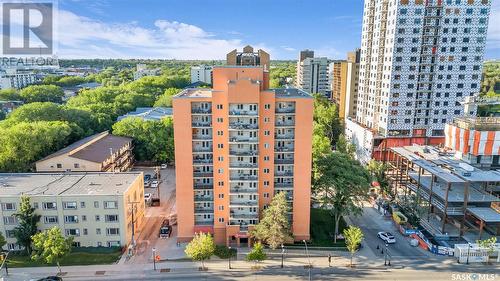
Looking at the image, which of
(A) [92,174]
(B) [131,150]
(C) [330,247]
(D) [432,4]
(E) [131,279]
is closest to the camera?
(E) [131,279]

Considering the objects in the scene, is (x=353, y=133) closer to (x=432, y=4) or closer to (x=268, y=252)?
(x=432, y=4)

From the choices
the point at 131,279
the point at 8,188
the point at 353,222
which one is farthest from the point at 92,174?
the point at 353,222

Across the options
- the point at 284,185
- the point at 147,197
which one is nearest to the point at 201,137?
the point at 284,185

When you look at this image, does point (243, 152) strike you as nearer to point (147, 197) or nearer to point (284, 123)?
Result: point (284, 123)

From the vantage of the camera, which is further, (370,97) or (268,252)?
(370,97)

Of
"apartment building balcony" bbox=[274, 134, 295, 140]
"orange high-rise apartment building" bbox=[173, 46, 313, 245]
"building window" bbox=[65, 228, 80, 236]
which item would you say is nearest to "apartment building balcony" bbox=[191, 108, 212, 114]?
"orange high-rise apartment building" bbox=[173, 46, 313, 245]

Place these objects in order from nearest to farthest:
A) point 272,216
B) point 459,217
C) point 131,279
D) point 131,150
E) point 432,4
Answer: point 131,279
point 272,216
point 459,217
point 432,4
point 131,150

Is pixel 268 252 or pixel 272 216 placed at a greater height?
pixel 272 216
